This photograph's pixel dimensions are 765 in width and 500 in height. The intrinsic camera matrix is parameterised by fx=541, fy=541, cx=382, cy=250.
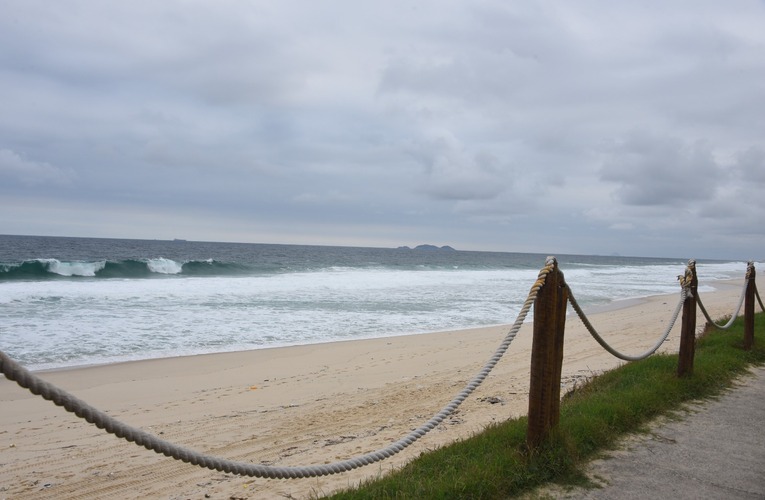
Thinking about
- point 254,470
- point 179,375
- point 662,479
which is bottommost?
point 179,375

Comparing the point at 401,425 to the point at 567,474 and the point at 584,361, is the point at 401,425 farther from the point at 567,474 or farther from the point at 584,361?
the point at 584,361

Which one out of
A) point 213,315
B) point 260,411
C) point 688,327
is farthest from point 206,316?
point 688,327

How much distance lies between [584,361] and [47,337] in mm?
10817

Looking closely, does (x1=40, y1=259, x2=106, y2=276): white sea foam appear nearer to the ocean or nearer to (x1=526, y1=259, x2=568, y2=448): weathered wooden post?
the ocean

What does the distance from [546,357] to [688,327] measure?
3.18 metres

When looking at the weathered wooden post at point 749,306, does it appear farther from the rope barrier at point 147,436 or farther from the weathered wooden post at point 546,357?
the rope barrier at point 147,436

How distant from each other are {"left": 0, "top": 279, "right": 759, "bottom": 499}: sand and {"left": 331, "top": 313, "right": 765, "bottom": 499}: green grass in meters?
0.65

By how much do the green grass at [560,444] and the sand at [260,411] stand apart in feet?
2.12

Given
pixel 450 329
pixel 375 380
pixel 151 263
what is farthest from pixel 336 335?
pixel 151 263

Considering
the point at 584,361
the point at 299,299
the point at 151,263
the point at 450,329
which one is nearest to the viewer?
the point at 584,361

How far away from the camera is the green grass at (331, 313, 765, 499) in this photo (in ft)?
11.3

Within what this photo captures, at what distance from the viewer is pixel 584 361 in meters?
9.63

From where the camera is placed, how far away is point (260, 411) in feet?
22.6

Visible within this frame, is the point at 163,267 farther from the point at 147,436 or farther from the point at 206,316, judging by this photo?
the point at 147,436
